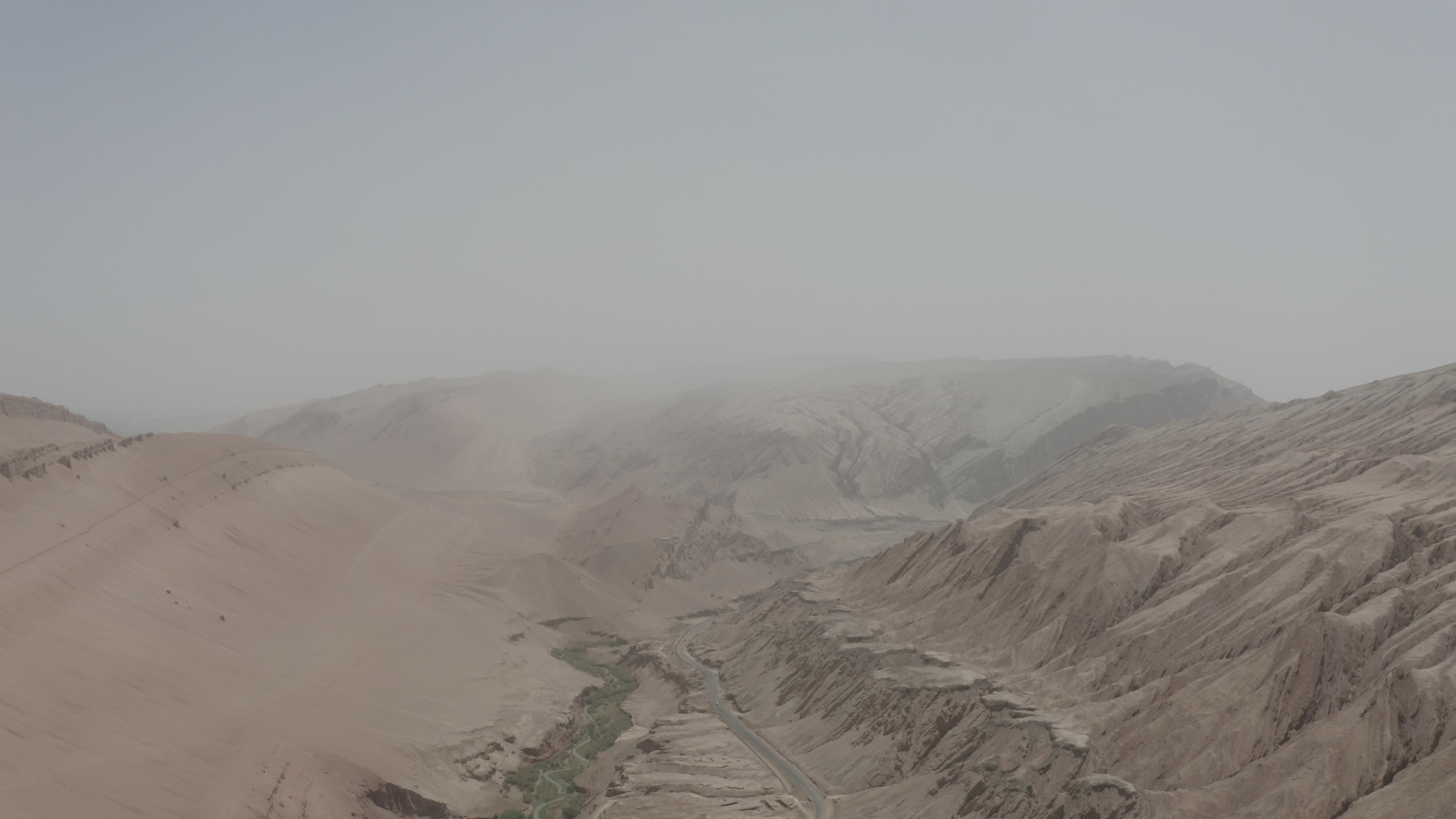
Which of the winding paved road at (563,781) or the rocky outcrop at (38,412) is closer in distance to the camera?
the winding paved road at (563,781)

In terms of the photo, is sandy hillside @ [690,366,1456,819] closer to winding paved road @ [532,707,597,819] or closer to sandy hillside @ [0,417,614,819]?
winding paved road @ [532,707,597,819]

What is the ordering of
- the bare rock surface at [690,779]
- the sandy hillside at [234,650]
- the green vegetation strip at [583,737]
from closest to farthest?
the sandy hillside at [234,650], the bare rock surface at [690,779], the green vegetation strip at [583,737]

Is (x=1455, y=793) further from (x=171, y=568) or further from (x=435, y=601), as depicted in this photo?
(x=435, y=601)

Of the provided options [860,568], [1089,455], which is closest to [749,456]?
[1089,455]

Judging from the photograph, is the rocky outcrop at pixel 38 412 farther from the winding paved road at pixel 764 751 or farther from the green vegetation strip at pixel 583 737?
the winding paved road at pixel 764 751

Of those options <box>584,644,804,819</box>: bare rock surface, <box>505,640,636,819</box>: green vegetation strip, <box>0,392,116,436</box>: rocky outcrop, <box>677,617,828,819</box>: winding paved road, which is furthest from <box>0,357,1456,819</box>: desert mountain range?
<box>0,392,116,436</box>: rocky outcrop

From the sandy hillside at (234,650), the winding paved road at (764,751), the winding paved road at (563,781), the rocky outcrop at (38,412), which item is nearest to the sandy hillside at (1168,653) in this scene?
the winding paved road at (764,751)
